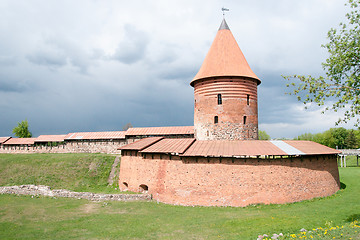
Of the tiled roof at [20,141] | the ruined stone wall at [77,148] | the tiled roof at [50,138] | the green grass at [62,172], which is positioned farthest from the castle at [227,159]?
the tiled roof at [20,141]

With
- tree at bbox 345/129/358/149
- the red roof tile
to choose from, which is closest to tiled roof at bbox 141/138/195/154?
the red roof tile

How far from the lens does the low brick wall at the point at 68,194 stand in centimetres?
1603

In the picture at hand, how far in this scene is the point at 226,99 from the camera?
701 inches

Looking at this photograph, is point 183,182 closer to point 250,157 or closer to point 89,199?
point 250,157

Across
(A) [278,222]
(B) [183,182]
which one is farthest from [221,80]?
(A) [278,222]

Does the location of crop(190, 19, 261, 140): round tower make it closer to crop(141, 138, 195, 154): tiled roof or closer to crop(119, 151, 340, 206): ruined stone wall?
crop(141, 138, 195, 154): tiled roof

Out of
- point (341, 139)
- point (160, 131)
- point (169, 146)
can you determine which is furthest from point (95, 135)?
point (341, 139)

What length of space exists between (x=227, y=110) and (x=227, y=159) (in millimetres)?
4449

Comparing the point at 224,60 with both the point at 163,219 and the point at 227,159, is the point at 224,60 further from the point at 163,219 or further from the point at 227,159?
the point at 163,219

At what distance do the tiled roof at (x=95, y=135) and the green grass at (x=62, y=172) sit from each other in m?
3.84

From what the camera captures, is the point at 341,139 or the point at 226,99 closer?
the point at 226,99

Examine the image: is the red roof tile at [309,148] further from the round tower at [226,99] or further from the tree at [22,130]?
the tree at [22,130]

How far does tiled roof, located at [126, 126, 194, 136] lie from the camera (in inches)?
975

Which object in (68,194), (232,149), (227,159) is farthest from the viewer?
(68,194)
